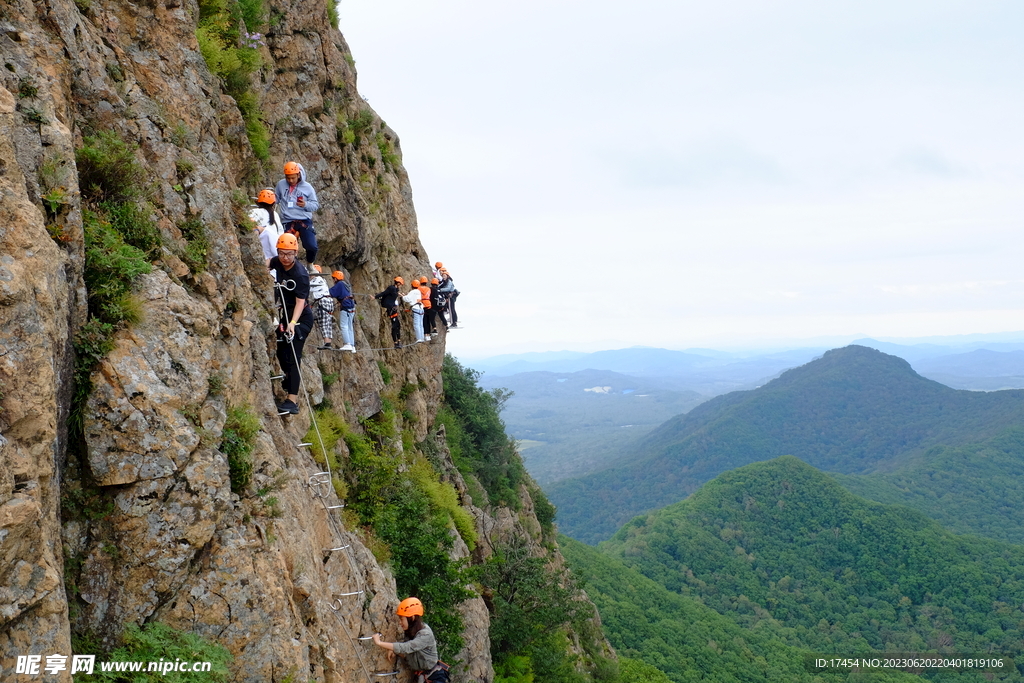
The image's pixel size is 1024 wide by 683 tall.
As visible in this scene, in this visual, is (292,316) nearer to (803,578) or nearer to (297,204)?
(297,204)

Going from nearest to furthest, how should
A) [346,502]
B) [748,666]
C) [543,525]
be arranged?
[346,502] < [543,525] < [748,666]

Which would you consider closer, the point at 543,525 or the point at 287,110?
the point at 287,110

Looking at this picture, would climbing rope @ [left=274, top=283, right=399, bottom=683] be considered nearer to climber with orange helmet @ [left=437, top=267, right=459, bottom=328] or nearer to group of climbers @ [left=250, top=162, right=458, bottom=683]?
group of climbers @ [left=250, top=162, right=458, bottom=683]

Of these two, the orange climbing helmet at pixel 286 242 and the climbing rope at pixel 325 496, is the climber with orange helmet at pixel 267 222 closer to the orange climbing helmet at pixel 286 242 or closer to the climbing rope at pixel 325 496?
the orange climbing helmet at pixel 286 242

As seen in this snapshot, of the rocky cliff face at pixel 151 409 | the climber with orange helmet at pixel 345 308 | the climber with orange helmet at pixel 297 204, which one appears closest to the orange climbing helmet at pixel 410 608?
the rocky cliff face at pixel 151 409

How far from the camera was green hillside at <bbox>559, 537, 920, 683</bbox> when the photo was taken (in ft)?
182

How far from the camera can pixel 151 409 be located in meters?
6.23

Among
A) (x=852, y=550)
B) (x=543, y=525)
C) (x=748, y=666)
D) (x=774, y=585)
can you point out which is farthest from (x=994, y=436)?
(x=543, y=525)

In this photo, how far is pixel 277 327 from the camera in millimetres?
9453

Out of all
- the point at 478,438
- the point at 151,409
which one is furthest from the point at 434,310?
the point at 151,409

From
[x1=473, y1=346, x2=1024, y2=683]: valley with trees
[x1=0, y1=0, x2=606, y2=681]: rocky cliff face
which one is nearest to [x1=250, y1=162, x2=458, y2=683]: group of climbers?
[x1=0, y1=0, x2=606, y2=681]: rocky cliff face

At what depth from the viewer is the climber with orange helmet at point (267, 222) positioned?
10.1 metres

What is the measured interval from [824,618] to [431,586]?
9432cm

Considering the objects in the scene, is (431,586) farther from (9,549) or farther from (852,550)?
(852,550)
